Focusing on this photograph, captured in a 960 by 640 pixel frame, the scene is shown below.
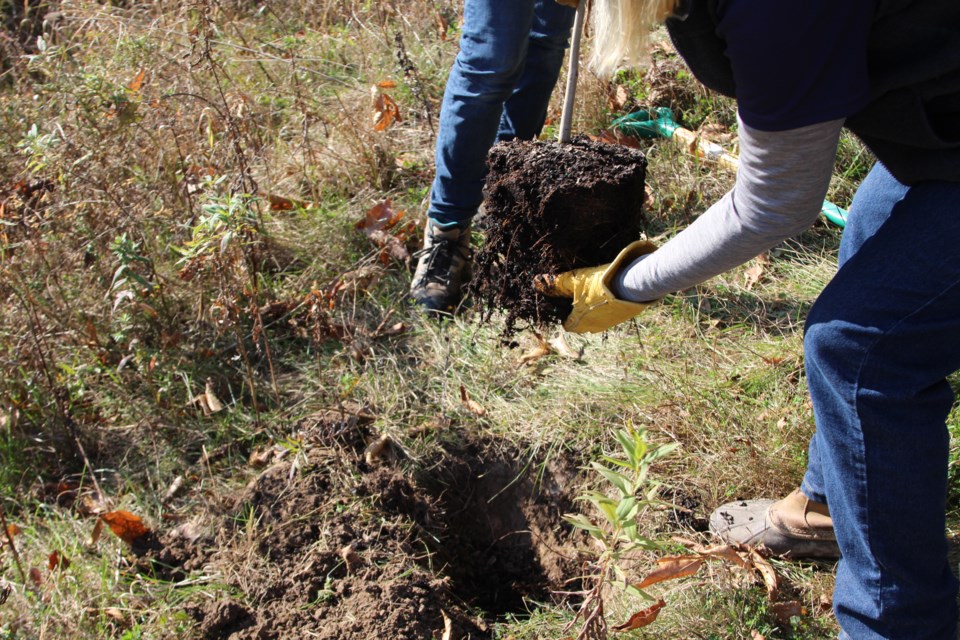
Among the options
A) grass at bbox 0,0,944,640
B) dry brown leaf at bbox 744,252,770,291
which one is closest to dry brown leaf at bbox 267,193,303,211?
grass at bbox 0,0,944,640

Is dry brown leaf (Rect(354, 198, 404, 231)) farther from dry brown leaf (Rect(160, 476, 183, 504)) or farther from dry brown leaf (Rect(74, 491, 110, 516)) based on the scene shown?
dry brown leaf (Rect(74, 491, 110, 516))

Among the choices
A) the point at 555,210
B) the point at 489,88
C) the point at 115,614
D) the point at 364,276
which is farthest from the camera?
the point at 364,276

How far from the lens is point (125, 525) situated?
2502mm

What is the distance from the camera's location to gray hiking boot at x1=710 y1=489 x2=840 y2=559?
82.2 inches

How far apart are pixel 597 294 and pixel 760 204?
1.92ft

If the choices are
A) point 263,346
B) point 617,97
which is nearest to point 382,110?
point 617,97

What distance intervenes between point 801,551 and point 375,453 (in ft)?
4.22

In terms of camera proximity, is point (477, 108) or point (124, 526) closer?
point (124, 526)

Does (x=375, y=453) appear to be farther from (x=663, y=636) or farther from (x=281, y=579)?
(x=663, y=636)

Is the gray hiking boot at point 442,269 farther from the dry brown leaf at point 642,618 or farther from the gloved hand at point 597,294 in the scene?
the dry brown leaf at point 642,618

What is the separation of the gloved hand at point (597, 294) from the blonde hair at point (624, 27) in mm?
492

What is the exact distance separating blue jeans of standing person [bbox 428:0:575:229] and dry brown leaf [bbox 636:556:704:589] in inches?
59.0

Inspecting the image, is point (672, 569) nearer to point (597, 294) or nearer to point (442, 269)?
point (597, 294)

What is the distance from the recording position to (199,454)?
2795 millimetres
